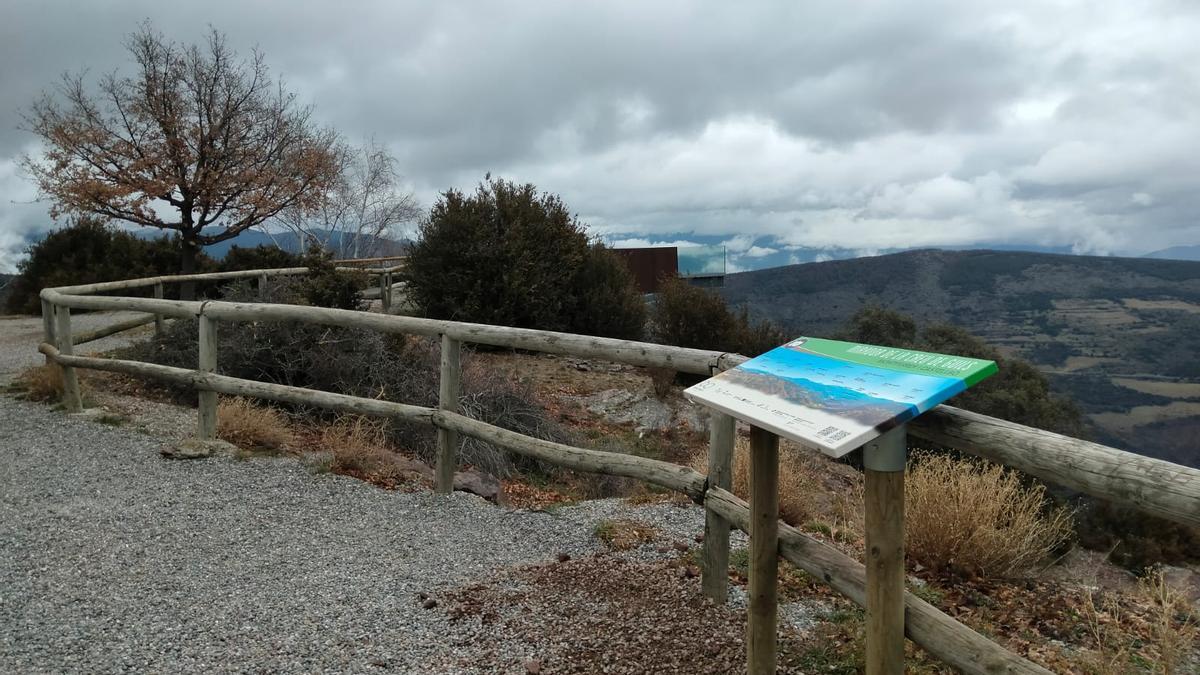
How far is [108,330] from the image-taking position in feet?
40.2

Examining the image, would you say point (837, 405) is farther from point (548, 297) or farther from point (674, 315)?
point (674, 315)

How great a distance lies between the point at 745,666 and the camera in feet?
10.9

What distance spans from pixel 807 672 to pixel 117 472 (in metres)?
5.28

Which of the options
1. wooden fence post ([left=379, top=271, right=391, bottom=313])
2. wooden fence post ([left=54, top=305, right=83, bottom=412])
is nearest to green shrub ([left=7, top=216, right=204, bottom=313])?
wooden fence post ([left=379, top=271, right=391, bottom=313])

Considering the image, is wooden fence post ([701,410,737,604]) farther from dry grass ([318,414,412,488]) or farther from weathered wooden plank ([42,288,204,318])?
weathered wooden plank ([42,288,204,318])

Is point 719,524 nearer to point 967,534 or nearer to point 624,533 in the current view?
point 624,533

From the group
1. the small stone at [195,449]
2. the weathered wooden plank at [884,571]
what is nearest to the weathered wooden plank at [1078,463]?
the weathered wooden plank at [884,571]

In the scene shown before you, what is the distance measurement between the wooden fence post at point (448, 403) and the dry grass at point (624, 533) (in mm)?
1233

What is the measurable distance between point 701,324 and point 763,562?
1445cm

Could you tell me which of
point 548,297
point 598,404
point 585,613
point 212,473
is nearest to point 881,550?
point 585,613

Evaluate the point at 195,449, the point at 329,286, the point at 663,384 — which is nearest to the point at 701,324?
the point at 663,384

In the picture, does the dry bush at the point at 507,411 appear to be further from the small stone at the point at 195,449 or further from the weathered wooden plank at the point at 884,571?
the weathered wooden plank at the point at 884,571

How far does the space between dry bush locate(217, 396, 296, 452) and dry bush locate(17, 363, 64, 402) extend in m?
2.37

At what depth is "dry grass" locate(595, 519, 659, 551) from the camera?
15.8 ft
